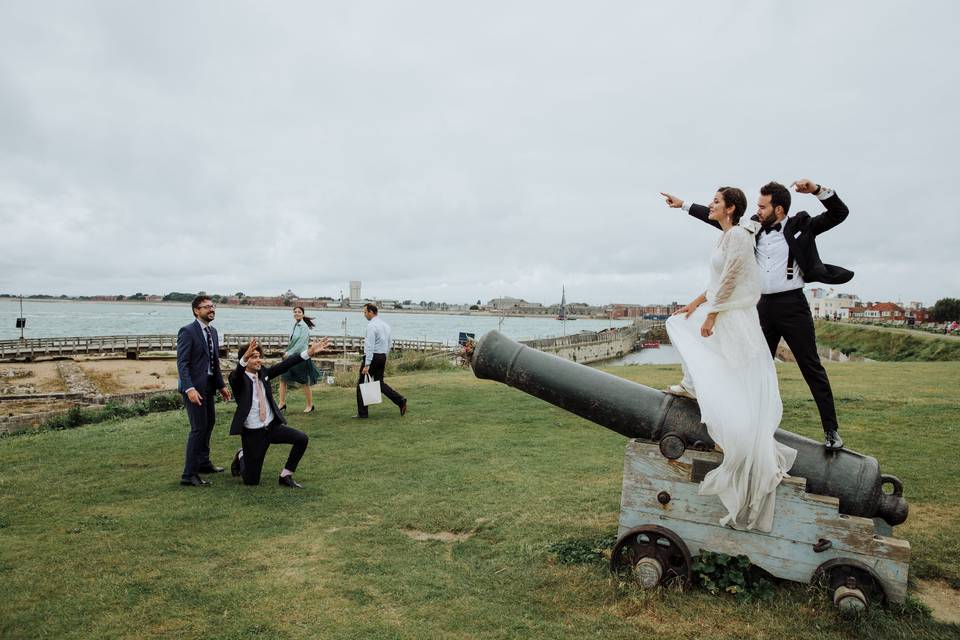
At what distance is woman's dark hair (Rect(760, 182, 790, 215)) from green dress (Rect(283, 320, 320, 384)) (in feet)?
23.3

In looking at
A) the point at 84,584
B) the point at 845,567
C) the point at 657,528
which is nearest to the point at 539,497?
the point at 657,528

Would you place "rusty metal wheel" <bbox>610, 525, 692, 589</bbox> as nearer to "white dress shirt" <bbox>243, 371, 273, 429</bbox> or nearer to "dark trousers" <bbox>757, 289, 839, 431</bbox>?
"dark trousers" <bbox>757, 289, 839, 431</bbox>

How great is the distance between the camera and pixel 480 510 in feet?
18.0

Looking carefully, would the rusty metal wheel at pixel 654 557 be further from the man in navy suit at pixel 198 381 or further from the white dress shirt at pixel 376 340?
the white dress shirt at pixel 376 340

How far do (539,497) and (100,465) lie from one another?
5407 millimetres

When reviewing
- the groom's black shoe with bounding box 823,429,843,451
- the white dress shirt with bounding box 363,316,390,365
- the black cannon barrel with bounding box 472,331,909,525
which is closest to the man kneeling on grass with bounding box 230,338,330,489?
the black cannon barrel with bounding box 472,331,909,525

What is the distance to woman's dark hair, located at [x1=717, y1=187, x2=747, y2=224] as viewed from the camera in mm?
3975

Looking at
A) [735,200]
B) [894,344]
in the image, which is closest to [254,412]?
[735,200]

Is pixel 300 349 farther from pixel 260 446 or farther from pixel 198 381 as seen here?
pixel 260 446

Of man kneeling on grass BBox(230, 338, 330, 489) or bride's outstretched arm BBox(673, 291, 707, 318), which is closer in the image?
bride's outstretched arm BBox(673, 291, 707, 318)

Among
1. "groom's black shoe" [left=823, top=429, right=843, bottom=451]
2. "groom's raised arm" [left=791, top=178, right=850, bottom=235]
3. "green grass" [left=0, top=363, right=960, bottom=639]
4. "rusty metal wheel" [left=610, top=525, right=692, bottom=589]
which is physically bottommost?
"green grass" [left=0, top=363, right=960, bottom=639]

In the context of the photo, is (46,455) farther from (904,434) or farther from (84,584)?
(904,434)

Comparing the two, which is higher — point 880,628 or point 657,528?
point 657,528

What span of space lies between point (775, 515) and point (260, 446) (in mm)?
4966
